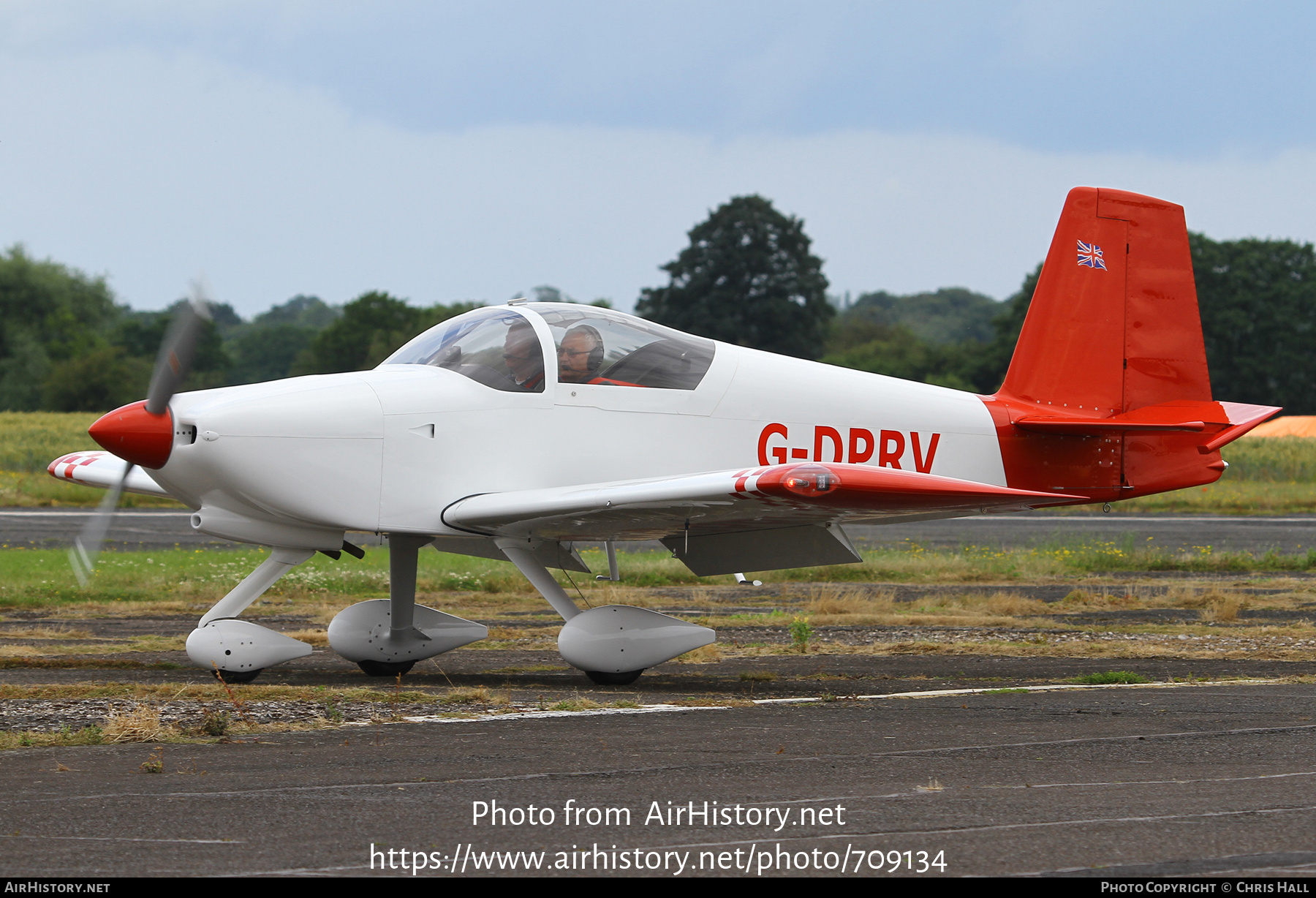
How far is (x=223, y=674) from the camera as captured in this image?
8672 millimetres

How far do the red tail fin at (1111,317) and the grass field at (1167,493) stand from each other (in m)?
19.8

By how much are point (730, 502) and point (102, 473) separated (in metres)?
5.22

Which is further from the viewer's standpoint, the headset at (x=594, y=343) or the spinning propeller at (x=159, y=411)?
the headset at (x=594, y=343)

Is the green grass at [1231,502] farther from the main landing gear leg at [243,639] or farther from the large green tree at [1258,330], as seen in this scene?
the large green tree at [1258,330]

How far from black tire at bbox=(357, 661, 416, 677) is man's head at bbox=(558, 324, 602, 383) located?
8.37 feet

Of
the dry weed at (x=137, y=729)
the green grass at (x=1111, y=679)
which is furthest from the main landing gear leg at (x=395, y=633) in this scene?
the green grass at (x=1111, y=679)

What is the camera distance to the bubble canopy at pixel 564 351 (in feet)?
29.2

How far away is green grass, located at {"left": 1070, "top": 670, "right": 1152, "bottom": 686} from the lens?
9172 millimetres

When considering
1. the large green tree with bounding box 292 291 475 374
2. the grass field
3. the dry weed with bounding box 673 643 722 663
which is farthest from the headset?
the large green tree with bounding box 292 291 475 374

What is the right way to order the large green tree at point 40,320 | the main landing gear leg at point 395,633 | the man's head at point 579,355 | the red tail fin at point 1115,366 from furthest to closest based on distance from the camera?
1. the large green tree at point 40,320
2. the red tail fin at point 1115,366
3. the main landing gear leg at point 395,633
4. the man's head at point 579,355

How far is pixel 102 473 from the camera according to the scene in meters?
10.1

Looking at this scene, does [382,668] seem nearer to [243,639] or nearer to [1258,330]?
[243,639]

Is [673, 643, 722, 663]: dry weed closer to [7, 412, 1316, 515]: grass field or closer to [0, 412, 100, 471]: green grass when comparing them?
[7, 412, 1316, 515]: grass field

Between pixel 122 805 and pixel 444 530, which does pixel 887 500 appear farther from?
pixel 122 805
